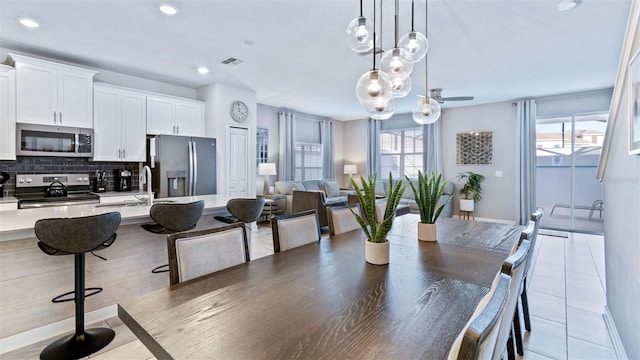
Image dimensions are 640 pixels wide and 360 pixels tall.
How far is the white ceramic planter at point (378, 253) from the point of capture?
→ 5.00 feet

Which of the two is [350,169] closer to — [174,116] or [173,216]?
[174,116]

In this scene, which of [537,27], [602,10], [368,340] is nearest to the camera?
[368,340]

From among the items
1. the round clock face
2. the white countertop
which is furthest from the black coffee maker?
the white countertop

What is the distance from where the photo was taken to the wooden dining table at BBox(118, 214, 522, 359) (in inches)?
32.6

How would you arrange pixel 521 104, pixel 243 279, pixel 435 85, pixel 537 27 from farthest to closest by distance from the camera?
1. pixel 521 104
2. pixel 435 85
3. pixel 537 27
4. pixel 243 279

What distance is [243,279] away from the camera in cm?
132

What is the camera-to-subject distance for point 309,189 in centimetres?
734

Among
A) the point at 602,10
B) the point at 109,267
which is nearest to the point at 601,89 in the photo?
the point at 602,10

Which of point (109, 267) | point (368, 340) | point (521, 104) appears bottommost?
point (109, 267)

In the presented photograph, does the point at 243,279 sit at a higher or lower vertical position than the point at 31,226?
lower

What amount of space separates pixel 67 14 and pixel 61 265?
2.35 meters

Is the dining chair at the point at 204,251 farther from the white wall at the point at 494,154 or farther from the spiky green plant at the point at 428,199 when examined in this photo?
the white wall at the point at 494,154

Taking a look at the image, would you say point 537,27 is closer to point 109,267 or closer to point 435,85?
point 435,85

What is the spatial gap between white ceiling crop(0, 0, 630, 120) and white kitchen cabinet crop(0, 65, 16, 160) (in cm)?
42
